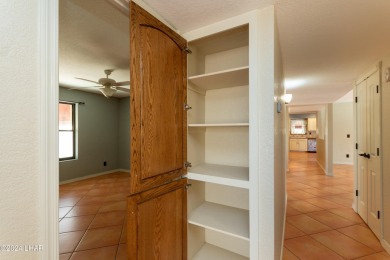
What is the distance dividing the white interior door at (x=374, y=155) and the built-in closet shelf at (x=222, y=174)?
188cm

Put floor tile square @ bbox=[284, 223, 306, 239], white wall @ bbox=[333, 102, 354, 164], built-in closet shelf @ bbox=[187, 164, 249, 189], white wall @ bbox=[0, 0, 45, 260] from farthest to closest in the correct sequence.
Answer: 1. white wall @ bbox=[333, 102, 354, 164]
2. floor tile square @ bbox=[284, 223, 306, 239]
3. built-in closet shelf @ bbox=[187, 164, 249, 189]
4. white wall @ bbox=[0, 0, 45, 260]

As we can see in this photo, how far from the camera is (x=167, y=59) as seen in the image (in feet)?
4.44

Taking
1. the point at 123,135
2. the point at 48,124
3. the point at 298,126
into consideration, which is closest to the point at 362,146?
the point at 48,124

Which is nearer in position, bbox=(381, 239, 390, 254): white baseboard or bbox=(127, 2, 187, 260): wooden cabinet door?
bbox=(127, 2, 187, 260): wooden cabinet door

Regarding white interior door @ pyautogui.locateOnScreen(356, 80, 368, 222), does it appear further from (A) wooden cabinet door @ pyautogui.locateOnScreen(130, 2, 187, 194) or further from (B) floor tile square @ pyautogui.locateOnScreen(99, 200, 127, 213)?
(B) floor tile square @ pyautogui.locateOnScreen(99, 200, 127, 213)

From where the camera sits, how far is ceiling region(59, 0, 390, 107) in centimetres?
130

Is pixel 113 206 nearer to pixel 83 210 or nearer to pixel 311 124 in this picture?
pixel 83 210

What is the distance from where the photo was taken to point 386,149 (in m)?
2.05

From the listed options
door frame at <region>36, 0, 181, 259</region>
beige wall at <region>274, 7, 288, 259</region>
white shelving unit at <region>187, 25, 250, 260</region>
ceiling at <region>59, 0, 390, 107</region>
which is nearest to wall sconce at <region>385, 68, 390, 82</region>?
ceiling at <region>59, 0, 390, 107</region>

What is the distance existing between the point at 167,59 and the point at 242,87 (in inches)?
32.9

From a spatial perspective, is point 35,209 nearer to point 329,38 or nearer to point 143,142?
point 143,142

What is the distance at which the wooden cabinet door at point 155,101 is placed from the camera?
1.09 metres

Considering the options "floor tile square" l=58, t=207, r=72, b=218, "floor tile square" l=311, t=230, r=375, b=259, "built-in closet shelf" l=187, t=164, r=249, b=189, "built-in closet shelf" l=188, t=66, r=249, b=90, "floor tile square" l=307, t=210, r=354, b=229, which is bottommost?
"floor tile square" l=311, t=230, r=375, b=259

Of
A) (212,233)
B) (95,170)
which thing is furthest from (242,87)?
(95,170)
